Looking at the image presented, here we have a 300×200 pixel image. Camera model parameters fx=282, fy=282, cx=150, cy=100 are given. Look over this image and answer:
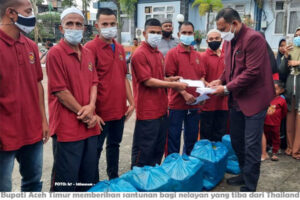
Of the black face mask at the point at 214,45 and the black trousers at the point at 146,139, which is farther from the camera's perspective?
the black face mask at the point at 214,45

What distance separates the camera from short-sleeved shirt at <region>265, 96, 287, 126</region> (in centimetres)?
434

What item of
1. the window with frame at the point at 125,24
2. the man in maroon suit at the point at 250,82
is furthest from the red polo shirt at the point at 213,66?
the window with frame at the point at 125,24

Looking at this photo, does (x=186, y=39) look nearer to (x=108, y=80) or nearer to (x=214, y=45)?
(x=214, y=45)

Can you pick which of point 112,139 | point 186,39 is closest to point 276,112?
point 186,39

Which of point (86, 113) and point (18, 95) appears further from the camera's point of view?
point (86, 113)

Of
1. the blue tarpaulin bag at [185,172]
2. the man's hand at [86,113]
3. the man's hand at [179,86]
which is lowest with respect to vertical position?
the blue tarpaulin bag at [185,172]

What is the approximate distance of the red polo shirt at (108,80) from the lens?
2951 mm

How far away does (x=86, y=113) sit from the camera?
246 cm

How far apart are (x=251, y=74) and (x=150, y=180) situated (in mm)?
1473

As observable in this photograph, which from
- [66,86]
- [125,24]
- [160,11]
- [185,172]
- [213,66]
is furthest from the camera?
[125,24]

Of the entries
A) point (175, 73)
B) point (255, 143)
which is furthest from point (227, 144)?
point (175, 73)

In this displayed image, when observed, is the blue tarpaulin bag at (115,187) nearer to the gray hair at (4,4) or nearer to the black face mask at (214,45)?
the gray hair at (4,4)

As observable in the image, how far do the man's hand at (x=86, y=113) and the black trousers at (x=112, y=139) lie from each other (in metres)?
0.55

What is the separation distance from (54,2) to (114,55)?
170 feet
